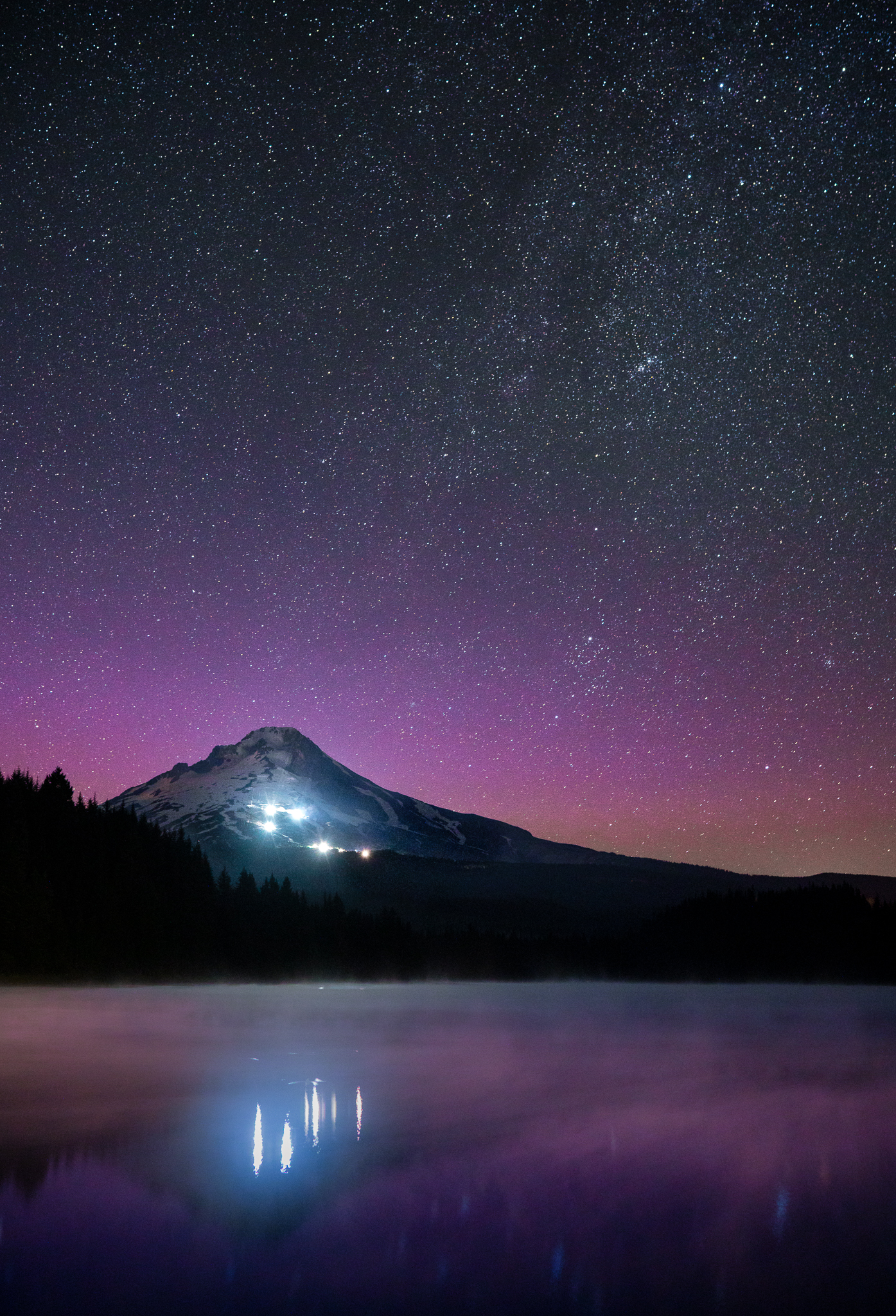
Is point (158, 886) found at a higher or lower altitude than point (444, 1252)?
higher

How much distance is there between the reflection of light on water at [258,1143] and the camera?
15.7 metres

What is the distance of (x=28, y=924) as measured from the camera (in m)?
77.0

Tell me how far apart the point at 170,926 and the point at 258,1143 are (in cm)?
9510

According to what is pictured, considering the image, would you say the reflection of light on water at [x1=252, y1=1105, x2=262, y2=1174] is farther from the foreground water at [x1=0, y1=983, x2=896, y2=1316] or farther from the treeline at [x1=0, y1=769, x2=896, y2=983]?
the treeline at [x1=0, y1=769, x2=896, y2=983]

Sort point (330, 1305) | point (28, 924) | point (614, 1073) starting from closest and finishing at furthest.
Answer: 1. point (330, 1305)
2. point (614, 1073)
3. point (28, 924)

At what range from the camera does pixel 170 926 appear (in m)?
105

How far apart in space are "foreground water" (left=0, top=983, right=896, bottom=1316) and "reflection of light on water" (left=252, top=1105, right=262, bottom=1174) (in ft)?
0.32

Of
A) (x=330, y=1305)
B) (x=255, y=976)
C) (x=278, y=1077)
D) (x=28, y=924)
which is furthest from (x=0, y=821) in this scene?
(x=330, y=1305)

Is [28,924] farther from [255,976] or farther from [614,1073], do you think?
[614,1073]

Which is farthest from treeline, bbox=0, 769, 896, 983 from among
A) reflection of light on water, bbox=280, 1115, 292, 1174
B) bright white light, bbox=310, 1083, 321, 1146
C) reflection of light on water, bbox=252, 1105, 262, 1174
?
reflection of light on water, bbox=280, 1115, 292, 1174

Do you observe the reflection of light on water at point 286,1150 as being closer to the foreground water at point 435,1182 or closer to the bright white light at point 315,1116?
the foreground water at point 435,1182

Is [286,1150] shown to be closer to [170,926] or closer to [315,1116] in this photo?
[315,1116]

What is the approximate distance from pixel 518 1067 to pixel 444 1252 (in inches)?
897

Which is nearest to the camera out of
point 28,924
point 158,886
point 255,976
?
point 28,924
